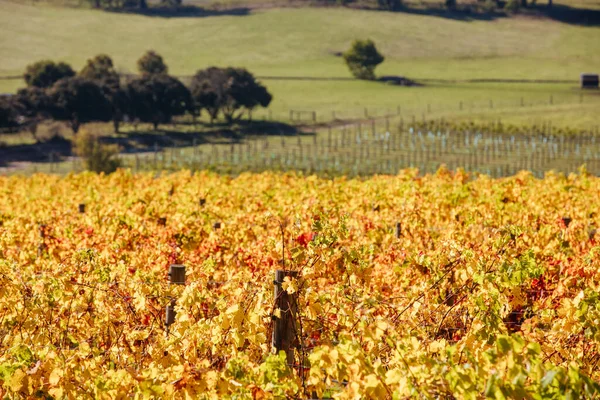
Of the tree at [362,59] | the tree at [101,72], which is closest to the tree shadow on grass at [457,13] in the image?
Answer: the tree at [362,59]

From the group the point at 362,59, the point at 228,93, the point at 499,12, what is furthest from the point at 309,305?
the point at 499,12

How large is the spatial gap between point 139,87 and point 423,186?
76.5 meters

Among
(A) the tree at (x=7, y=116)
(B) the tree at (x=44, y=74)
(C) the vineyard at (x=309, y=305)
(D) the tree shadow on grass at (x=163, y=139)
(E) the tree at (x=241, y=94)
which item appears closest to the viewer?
(C) the vineyard at (x=309, y=305)

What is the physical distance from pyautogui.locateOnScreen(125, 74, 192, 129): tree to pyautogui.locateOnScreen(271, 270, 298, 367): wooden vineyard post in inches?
3414

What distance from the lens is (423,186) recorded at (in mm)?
21047

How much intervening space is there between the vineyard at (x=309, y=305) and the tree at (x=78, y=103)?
74818 mm

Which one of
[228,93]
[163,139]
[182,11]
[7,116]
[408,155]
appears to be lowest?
[163,139]

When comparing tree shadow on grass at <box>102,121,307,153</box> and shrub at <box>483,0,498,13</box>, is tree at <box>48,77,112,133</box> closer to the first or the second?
tree shadow on grass at <box>102,121,307,153</box>

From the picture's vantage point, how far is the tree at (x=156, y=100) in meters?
93.2

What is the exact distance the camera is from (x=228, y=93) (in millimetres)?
101375

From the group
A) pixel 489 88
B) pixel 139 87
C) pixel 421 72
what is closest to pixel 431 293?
pixel 139 87

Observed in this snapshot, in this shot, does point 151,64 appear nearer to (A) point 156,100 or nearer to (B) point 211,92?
(B) point 211,92

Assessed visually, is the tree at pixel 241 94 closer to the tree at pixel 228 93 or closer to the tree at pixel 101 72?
the tree at pixel 228 93

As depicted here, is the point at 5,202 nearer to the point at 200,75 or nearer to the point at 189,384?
the point at 189,384
